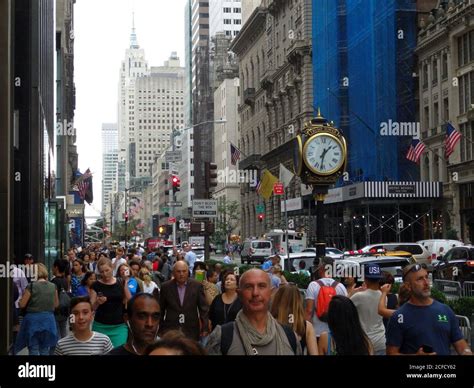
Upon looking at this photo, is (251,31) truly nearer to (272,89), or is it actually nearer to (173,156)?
(272,89)

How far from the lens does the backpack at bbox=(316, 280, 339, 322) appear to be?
972 centimetres

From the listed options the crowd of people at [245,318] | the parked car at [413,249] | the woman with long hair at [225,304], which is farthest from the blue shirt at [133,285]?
the parked car at [413,249]

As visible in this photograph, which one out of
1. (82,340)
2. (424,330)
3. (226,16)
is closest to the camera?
(424,330)

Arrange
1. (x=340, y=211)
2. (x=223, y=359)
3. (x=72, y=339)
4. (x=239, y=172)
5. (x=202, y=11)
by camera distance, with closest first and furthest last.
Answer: (x=223, y=359) → (x=72, y=339) → (x=340, y=211) → (x=239, y=172) → (x=202, y=11)

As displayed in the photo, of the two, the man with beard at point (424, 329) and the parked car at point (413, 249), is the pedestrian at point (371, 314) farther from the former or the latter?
the parked car at point (413, 249)

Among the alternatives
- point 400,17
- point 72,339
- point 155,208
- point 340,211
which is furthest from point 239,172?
point 72,339

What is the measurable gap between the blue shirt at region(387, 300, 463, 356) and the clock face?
471 inches

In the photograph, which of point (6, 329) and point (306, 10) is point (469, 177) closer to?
point (306, 10)

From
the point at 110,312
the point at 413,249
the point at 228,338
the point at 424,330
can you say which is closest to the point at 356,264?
the point at 110,312

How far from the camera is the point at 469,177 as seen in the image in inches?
2094

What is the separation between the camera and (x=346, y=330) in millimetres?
5695

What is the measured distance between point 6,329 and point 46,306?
8.67 ft

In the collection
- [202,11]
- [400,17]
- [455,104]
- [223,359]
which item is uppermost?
[202,11]

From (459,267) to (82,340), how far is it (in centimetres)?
2445
